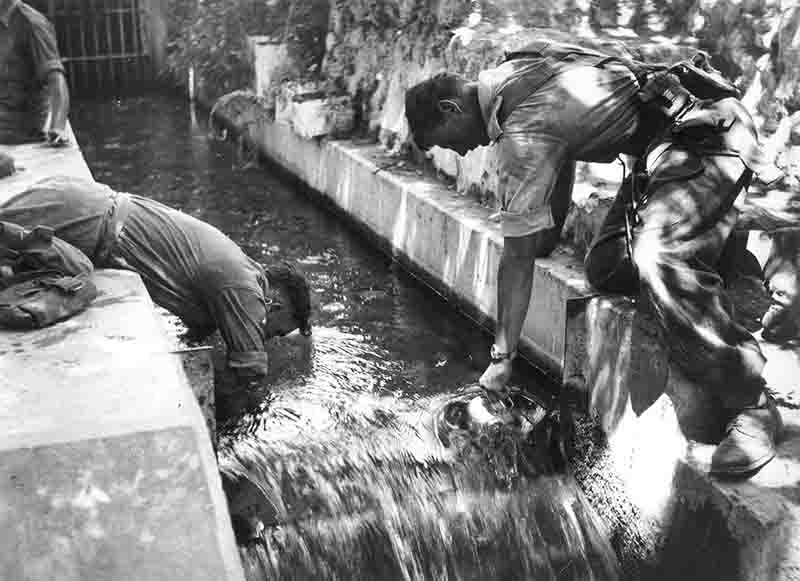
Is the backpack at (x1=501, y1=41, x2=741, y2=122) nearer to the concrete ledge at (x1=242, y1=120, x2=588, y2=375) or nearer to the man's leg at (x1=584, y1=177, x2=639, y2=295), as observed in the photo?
the man's leg at (x1=584, y1=177, x2=639, y2=295)

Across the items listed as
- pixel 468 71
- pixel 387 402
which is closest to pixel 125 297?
pixel 387 402

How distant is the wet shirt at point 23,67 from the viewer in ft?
23.5

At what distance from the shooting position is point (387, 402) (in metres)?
5.00

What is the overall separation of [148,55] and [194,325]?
461 inches

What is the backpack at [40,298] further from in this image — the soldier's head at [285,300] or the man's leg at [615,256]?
the man's leg at [615,256]

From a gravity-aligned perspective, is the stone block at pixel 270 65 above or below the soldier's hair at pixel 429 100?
below

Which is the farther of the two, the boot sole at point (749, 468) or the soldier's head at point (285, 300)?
the soldier's head at point (285, 300)

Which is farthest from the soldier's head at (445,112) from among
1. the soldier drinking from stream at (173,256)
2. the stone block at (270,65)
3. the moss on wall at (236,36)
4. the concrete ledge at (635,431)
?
the stone block at (270,65)

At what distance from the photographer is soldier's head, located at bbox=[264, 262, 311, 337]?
5.04 meters

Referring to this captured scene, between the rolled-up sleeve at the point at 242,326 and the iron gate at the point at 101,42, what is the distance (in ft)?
37.0

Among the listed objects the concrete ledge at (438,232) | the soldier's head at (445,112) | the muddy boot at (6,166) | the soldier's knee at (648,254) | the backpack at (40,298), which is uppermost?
the soldier's head at (445,112)

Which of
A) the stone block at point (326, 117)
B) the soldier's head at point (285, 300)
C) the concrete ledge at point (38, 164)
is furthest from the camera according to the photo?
the stone block at point (326, 117)

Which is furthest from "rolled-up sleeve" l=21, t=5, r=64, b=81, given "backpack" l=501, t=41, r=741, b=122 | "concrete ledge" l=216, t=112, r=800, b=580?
"backpack" l=501, t=41, r=741, b=122

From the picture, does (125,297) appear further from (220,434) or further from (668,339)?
(668,339)
